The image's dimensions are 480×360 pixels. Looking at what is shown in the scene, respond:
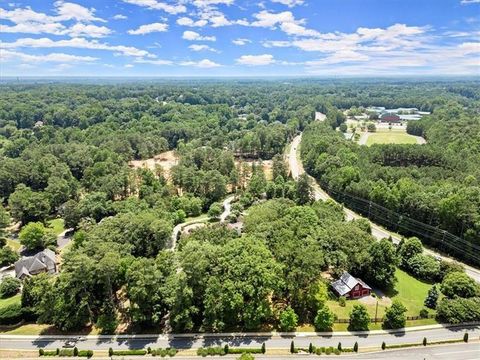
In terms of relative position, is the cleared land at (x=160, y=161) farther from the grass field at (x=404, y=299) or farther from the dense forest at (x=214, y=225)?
the grass field at (x=404, y=299)

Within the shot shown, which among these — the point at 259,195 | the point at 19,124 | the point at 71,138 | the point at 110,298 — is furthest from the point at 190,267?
the point at 19,124

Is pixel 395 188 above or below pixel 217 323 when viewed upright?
above

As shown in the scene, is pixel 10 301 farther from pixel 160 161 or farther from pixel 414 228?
pixel 160 161

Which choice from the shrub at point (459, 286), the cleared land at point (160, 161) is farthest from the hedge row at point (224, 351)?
the cleared land at point (160, 161)

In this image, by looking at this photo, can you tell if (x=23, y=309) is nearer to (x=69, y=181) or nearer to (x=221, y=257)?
(x=221, y=257)

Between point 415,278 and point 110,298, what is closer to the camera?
point 110,298

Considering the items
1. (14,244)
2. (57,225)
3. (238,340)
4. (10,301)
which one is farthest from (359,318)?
(57,225)
